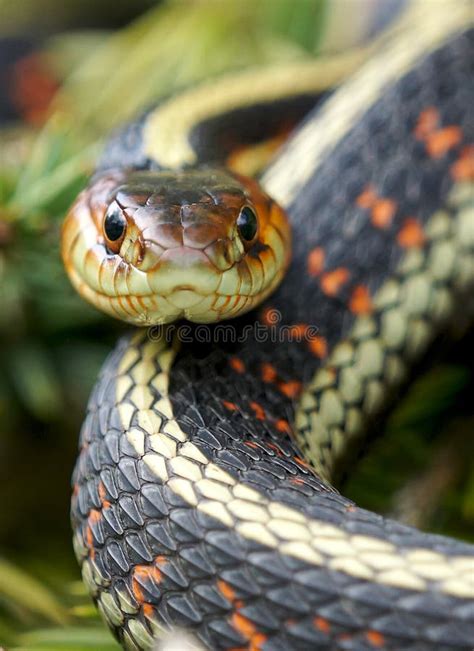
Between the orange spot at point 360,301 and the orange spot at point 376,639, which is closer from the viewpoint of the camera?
the orange spot at point 376,639

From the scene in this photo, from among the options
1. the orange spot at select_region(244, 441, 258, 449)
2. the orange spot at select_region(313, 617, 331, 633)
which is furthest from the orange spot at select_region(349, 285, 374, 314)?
the orange spot at select_region(313, 617, 331, 633)

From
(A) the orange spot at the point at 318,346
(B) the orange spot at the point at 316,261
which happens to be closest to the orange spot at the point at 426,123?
(B) the orange spot at the point at 316,261

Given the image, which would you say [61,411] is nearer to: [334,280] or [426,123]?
[334,280]

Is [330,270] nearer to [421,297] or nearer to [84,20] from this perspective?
[421,297]

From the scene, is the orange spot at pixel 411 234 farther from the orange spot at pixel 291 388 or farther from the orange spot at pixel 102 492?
the orange spot at pixel 102 492

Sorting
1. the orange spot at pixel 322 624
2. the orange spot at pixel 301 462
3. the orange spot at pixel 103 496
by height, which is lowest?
the orange spot at pixel 322 624

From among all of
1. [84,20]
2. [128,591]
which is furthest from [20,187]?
[84,20]
